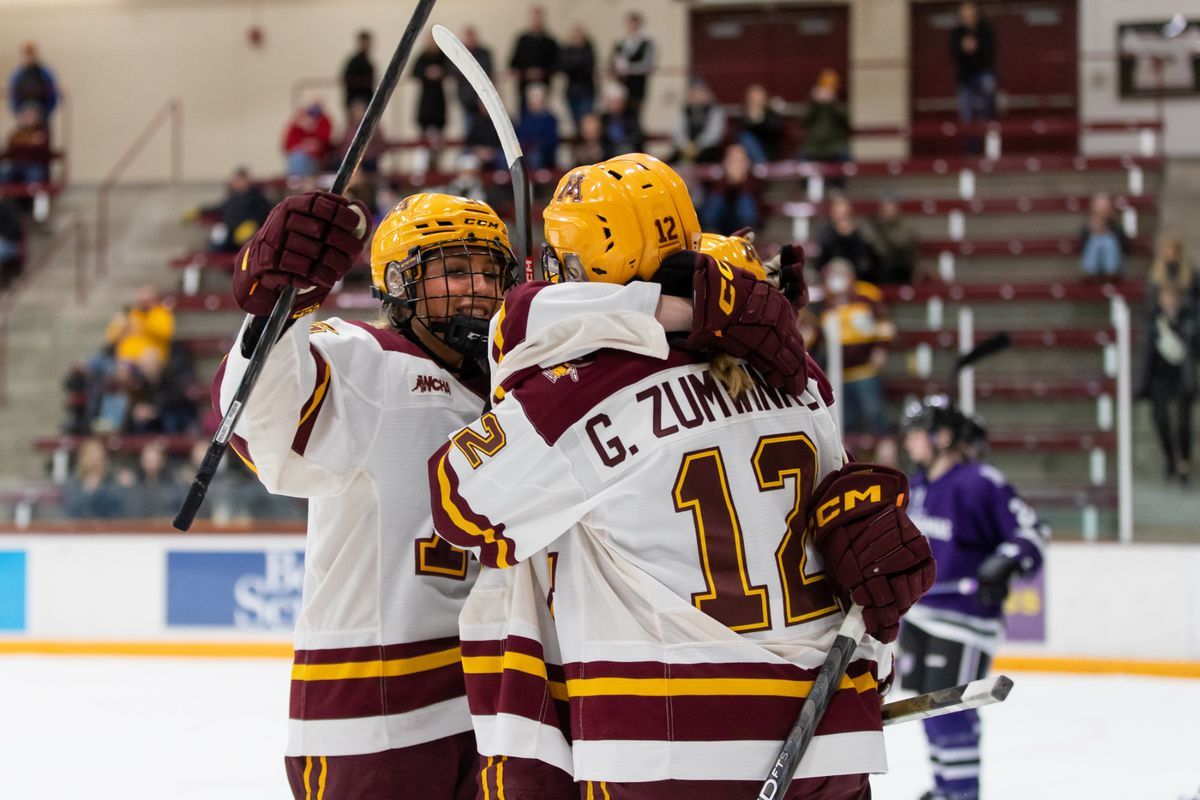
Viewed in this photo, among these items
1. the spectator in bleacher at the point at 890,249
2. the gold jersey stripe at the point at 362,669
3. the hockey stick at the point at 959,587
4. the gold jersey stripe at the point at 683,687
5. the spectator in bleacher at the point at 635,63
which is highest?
the spectator in bleacher at the point at 635,63

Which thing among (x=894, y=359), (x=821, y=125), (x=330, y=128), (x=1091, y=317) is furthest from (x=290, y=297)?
(x=330, y=128)

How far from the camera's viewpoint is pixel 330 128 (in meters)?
11.5

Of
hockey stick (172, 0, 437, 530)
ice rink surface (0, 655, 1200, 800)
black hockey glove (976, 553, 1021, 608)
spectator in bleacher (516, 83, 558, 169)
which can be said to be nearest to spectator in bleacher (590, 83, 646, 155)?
spectator in bleacher (516, 83, 558, 169)

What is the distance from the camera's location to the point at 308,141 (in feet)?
37.6

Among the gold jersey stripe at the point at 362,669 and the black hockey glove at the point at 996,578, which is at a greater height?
the gold jersey stripe at the point at 362,669

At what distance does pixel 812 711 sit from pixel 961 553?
2.85m

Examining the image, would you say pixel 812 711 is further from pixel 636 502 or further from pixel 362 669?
pixel 362 669

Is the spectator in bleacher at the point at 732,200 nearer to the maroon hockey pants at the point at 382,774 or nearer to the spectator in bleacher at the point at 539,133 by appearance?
the spectator in bleacher at the point at 539,133

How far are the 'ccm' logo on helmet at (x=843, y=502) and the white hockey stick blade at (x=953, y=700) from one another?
0.97ft

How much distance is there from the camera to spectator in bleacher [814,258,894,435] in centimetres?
742

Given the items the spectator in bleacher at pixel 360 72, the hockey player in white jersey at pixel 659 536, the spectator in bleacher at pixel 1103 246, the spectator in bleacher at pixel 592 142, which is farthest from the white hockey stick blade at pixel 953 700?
the spectator in bleacher at pixel 360 72

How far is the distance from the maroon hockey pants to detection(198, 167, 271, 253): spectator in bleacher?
9007mm

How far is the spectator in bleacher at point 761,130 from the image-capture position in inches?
410

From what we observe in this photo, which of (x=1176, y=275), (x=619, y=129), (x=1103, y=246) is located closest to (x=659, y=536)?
(x=1176, y=275)
